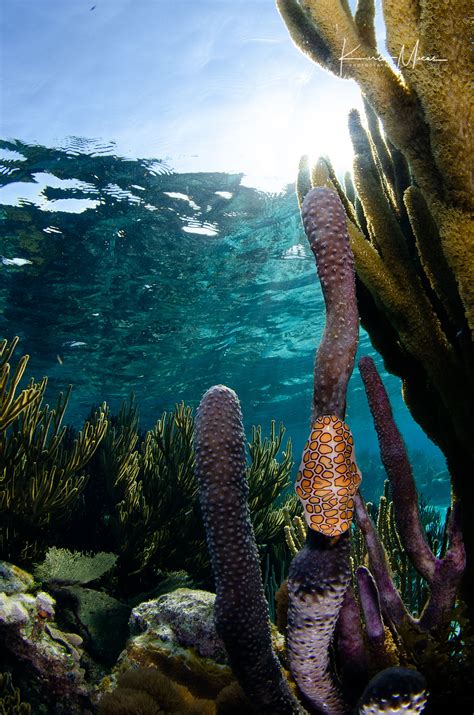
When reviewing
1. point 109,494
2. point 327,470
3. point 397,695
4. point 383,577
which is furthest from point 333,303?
point 109,494

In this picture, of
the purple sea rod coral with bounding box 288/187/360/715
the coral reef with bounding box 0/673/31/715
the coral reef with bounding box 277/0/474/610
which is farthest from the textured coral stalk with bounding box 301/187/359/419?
the coral reef with bounding box 0/673/31/715

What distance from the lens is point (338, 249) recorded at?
1.54 metres

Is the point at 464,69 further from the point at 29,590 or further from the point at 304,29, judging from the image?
the point at 29,590

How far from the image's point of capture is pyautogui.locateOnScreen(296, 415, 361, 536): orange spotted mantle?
1400 millimetres

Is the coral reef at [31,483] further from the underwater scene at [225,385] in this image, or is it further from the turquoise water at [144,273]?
the turquoise water at [144,273]

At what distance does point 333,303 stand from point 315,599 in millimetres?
1030

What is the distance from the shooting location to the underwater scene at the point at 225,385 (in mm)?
1574

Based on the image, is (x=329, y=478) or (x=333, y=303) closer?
(x=329, y=478)

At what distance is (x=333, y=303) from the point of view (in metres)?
1.55

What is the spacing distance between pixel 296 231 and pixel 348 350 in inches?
491

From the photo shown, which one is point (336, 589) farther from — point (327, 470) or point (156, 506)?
point (156, 506)

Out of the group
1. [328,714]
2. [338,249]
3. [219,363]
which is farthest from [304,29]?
[219,363]

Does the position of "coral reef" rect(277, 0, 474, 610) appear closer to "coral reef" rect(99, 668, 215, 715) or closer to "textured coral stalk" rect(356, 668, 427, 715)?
"textured coral stalk" rect(356, 668, 427, 715)

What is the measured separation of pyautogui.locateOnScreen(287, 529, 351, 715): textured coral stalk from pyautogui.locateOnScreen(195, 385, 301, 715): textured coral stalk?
0.16 m
